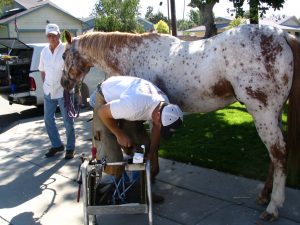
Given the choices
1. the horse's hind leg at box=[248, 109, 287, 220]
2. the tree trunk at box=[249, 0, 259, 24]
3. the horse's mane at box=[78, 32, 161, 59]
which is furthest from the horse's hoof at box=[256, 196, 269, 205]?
the tree trunk at box=[249, 0, 259, 24]

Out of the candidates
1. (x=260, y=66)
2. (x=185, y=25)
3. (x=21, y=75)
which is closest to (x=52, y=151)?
(x=260, y=66)

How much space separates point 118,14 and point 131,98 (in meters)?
29.6

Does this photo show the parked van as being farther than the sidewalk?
Yes

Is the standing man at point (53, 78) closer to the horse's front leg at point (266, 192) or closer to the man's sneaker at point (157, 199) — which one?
the man's sneaker at point (157, 199)

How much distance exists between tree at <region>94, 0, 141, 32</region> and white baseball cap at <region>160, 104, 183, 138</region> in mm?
27677

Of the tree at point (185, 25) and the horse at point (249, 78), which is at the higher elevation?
the tree at point (185, 25)

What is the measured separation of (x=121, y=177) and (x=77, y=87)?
2.38 m

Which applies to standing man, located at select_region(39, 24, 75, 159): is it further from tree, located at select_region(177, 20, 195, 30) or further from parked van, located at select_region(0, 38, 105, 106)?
tree, located at select_region(177, 20, 195, 30)

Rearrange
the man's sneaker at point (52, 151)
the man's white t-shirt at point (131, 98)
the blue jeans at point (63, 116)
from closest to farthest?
the man's white t-shirt at point (131, 98) < the blue jeans at point (63, 116) < the man's sneaker at point (52, 151)

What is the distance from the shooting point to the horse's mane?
14.8 feet

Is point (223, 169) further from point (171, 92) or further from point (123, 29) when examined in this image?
point (123, 29)

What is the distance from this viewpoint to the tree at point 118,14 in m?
30.1

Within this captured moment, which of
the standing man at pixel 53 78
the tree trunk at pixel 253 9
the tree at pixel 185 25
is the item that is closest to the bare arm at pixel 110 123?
the standing man at pixel 53 78

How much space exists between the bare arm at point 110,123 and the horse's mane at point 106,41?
61.2 inches
